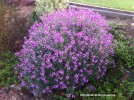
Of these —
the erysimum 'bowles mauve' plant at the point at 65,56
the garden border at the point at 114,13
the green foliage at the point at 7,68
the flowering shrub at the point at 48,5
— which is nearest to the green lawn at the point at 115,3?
the garden border at the point at 114,13

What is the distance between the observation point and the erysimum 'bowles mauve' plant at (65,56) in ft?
13.3

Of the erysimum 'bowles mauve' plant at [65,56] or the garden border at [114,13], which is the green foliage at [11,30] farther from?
the garden border at [114,13]

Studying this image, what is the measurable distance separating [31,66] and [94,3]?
16.2 feet

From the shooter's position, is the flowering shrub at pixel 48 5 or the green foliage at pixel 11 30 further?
the flowering shrub at pixel 48 5

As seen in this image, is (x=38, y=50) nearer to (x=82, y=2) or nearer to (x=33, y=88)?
(x=33, y=88)

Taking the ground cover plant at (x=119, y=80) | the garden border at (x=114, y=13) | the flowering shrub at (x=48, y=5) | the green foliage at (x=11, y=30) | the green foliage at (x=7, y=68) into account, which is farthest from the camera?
the garden border at (x=114, y=13)

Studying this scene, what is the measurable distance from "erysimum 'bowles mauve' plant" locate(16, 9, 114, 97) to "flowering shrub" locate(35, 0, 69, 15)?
215cm

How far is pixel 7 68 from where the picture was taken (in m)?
5.02

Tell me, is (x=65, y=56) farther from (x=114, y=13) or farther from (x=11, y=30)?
(x=114, y=13)

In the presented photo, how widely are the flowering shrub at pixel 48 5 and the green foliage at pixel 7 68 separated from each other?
1.74 meters

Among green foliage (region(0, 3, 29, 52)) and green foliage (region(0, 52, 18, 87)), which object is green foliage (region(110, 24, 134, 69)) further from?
green foliage (region(0, 3, 29, 52))

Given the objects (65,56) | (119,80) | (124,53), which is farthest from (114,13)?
(65,56)

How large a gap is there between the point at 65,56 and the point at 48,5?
9.92 feet

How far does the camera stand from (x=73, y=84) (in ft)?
13.6
